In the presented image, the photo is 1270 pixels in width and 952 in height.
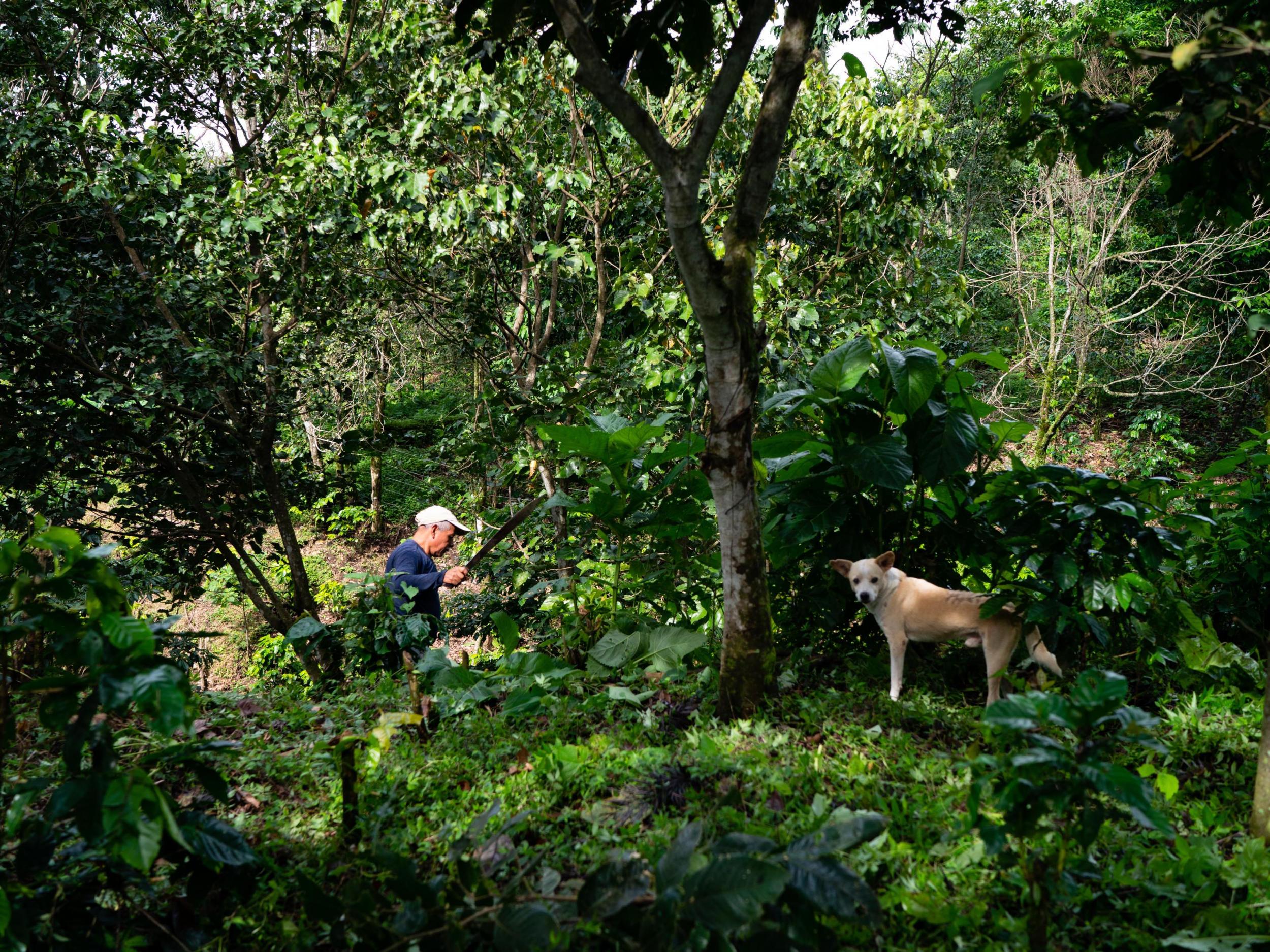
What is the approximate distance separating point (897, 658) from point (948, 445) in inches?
30.7

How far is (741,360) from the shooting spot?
265cm

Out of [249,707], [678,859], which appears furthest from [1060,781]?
[249,707]

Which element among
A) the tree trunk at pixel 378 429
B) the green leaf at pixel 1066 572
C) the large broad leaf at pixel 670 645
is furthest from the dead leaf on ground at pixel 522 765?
the tree trunk at pixel 378 429

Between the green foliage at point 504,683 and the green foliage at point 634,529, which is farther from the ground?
the green foliage at point 634,529

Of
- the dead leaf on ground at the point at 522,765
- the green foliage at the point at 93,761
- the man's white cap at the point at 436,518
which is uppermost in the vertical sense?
the man's white cap at the point at 436,518

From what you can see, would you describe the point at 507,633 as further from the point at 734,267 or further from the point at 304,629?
the point at 734,267

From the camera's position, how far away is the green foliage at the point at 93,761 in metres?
1.51

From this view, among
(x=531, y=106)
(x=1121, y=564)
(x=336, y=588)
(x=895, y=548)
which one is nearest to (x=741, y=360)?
(x=895, y=548)

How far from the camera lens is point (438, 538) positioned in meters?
5.38

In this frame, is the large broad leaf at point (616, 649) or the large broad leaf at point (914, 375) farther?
the large broad leaf at point (616, 649)

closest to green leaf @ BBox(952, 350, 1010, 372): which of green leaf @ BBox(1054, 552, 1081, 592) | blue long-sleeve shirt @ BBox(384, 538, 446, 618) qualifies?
green leaf @ BBox(1054, 552, 1081, 592)

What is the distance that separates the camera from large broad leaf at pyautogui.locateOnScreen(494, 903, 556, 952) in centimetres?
149

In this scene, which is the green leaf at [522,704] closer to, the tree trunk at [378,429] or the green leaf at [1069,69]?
the green leaf at [1069,69]

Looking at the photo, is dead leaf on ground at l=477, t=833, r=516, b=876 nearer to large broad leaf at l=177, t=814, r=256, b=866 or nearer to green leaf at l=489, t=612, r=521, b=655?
large broad leaf at l=177, t=814, r=256, b=866
